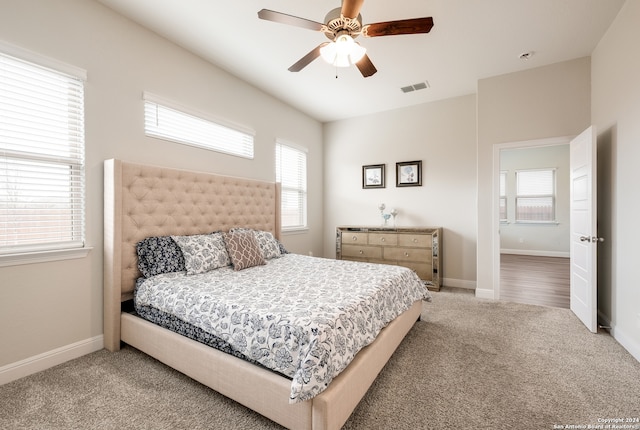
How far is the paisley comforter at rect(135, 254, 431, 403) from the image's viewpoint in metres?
1.42

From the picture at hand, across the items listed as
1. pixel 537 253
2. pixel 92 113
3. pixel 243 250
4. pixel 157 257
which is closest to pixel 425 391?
pixel 243 250

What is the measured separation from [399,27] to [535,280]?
4.81 meters

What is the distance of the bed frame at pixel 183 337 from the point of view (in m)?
1.47

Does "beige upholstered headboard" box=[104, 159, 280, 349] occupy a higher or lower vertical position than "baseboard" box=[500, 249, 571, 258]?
higher

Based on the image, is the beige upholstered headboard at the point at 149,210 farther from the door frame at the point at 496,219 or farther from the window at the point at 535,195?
the window at the point at 535,195

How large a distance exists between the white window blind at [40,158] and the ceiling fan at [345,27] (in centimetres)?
176

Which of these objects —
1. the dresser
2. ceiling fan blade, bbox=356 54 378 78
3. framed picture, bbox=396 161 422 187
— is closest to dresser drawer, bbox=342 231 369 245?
the dresser

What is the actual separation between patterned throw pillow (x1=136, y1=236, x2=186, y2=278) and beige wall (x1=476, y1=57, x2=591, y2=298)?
12.2ft

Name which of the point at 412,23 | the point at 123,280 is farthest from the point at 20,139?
the point at 412,23

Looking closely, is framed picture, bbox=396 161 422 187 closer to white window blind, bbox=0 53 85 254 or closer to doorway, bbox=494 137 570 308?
doorway, bbox=494 137 570 308

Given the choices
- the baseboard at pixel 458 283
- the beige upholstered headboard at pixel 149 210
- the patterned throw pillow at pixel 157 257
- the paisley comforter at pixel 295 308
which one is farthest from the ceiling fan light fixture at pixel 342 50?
the baseboard at pixel 458 283

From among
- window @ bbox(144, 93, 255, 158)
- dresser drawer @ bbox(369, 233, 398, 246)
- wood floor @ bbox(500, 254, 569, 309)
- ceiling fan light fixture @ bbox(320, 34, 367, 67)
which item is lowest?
wood floor @ bbox(500, 254, 569, 309)

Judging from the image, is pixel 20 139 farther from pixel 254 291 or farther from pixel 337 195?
pixel 337 195

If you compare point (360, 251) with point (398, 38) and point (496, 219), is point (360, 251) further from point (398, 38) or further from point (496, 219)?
point (398, 38)
